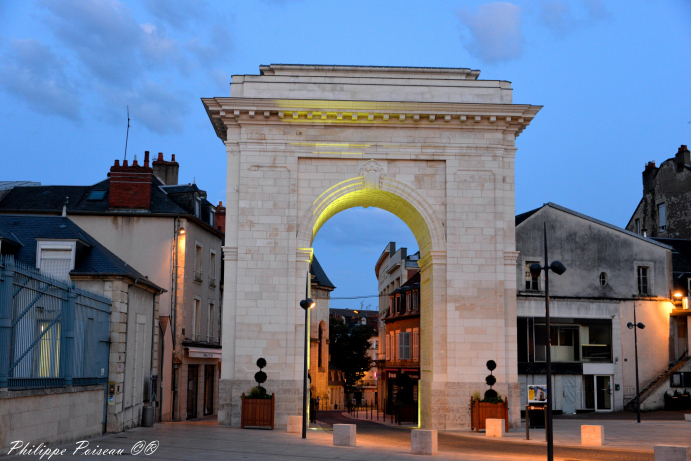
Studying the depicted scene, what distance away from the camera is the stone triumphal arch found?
933 inches

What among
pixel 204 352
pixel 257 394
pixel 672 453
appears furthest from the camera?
pixel 204 352

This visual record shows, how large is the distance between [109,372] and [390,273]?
34.8m

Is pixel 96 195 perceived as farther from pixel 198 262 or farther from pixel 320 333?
pixel 320 333

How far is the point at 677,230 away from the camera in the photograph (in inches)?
1583

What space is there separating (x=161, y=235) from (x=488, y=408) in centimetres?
1433

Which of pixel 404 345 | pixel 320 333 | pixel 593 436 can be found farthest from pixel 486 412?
pixel 320 333

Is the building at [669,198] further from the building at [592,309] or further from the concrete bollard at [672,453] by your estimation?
the concrete bollard at [672,453]

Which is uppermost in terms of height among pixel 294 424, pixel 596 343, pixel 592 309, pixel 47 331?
pixel 592 309

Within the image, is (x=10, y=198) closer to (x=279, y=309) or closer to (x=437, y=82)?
(x=279, y=309)

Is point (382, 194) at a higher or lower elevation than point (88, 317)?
higher

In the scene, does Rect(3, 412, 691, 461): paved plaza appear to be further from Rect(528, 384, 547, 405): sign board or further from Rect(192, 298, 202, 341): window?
Rect(192, 298, 202, 341): window

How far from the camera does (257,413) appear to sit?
2223 centimetres

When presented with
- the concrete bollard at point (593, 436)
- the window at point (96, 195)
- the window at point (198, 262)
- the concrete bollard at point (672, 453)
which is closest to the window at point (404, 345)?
the window at point (198, 262)

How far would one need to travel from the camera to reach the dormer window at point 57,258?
1929 centimetres
